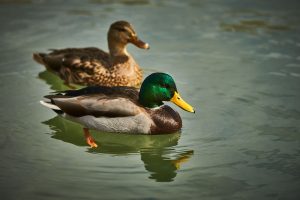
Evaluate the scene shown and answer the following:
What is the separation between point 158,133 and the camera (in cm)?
772

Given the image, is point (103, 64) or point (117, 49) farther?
point (117, 49)

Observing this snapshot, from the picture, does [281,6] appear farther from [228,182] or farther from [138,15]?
[228,182]

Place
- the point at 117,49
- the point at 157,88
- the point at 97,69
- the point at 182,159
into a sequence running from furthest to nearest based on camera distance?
the point at 117,49
the point at 97,69
the point at 157,88
the point at 182,159

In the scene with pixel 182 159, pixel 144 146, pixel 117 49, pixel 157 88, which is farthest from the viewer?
pixel 117 49

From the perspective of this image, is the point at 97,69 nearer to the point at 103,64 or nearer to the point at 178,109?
the point at 103,64

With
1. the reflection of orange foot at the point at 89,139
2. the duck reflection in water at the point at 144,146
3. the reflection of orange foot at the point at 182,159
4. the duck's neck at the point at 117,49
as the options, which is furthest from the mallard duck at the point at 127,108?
the duck's neck at the point at 117,49

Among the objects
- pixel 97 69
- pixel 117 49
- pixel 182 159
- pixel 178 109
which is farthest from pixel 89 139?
pixel 117 49

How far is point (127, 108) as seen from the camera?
24.7ft

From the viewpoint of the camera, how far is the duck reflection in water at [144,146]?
6793 millimetres

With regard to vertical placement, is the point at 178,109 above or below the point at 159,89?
below

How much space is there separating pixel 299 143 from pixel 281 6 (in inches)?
256

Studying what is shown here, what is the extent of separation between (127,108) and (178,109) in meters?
1.30

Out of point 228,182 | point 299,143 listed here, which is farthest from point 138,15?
point 228,182

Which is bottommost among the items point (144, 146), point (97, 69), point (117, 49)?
point (144, 146)
